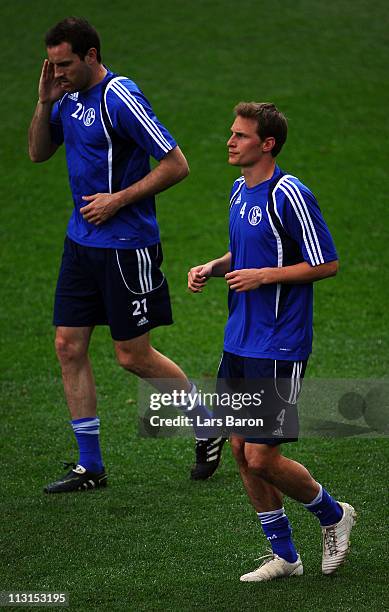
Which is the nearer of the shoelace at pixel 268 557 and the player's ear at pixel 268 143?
the player's ear at pixel 268 143

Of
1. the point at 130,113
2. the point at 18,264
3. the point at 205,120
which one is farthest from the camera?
the point at 205,120

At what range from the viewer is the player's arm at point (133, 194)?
5527 mm

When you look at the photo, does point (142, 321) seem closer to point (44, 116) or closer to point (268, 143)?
point (44, 116)

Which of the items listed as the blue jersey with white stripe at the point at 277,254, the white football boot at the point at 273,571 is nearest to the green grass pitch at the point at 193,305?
the white football boot at the point at 273,571

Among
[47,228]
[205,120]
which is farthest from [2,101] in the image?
[47,228]

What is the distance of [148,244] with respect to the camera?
5.74 m

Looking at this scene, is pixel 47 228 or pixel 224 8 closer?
pixel 47 228

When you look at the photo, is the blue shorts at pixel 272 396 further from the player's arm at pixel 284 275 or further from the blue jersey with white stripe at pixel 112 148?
the blue jersey with white stripe at pixel 112 148

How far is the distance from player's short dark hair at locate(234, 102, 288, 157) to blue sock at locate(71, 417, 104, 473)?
201 cm

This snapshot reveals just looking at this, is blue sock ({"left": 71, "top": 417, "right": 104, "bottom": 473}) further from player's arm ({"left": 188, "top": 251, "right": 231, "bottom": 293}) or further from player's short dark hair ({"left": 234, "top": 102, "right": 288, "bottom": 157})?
player's short dark hair ({"left": 234, "top": 102, "right": 288, "bottom": 157})

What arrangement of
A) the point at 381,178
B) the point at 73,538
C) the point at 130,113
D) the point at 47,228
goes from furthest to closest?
the point at 381,178, the point at 47,228, the point at 130,113, the point at 73,538

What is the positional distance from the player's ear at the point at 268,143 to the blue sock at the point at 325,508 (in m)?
1.43

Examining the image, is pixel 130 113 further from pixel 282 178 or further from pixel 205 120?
pixel 205 120

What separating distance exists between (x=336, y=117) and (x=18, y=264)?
17.5 ft
